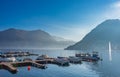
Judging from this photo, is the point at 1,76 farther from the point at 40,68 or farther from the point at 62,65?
the point at 62,65

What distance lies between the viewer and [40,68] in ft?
270

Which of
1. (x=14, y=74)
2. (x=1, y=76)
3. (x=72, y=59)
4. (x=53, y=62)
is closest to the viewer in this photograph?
(x=1, y=76)

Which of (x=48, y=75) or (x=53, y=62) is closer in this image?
(x=48, y=75)

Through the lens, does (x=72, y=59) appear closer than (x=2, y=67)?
No

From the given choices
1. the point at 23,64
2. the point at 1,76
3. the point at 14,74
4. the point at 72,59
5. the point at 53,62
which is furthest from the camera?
the point at 72,59

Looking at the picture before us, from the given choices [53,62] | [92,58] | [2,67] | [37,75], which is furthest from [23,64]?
[92,58]

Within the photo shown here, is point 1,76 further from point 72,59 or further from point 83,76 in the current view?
point 72,59

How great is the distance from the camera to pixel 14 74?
66375 mm

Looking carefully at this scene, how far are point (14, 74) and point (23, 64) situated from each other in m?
25.7

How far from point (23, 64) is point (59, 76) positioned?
33.4 meters

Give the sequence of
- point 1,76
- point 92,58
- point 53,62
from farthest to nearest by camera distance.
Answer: point 92,58
point 53,62
point 1,76

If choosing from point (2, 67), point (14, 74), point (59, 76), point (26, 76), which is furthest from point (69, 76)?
point (2, 67)

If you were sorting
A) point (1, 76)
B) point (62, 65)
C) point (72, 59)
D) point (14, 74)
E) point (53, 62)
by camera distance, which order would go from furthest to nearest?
1. point (72, 59)
2. point (53, 62)
3. point (62, 65)
4. point (14, 74)
5. point (1, 76)

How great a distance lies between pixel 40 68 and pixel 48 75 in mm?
16970
